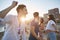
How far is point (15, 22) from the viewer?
188 cm

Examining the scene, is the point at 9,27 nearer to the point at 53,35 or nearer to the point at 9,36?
the point at 9,36

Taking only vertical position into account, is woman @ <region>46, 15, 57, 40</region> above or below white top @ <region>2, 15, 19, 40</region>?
below

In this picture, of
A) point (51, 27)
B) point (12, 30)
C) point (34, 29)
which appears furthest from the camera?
point (51, 27)

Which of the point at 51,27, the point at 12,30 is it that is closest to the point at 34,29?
the point at 51,27

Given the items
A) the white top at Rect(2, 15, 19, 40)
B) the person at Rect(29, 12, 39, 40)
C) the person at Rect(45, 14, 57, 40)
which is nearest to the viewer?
the white top at Rect(2, 15, 19, 40)

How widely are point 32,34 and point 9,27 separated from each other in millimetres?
1575

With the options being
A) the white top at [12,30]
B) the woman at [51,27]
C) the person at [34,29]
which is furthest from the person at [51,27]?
the white top at [12,30]

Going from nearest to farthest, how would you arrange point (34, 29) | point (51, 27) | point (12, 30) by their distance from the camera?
point (12, 30) → point (34, 29) → point (51, 27)

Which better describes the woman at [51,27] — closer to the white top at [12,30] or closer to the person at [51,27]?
the person at [51,27]

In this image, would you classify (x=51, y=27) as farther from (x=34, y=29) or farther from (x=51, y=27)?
(x=34, y=29)

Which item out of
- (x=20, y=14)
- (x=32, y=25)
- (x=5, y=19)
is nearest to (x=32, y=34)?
(x=32, y=25)

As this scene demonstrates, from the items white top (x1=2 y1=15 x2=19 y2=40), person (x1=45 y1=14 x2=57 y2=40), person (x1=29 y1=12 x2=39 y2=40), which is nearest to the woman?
person (x1=45 y1=14 x2=57 y2=40)

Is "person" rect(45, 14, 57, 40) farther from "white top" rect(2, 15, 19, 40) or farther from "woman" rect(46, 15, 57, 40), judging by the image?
"white top" rect(2, 15, 19, 40)

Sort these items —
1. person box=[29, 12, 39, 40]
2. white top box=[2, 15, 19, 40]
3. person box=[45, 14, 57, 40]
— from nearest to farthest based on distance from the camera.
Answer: white top box=[2, 15, 19, 40], person box=[29, 12, 39, 40], person box=[45, 14, 57, 40]
